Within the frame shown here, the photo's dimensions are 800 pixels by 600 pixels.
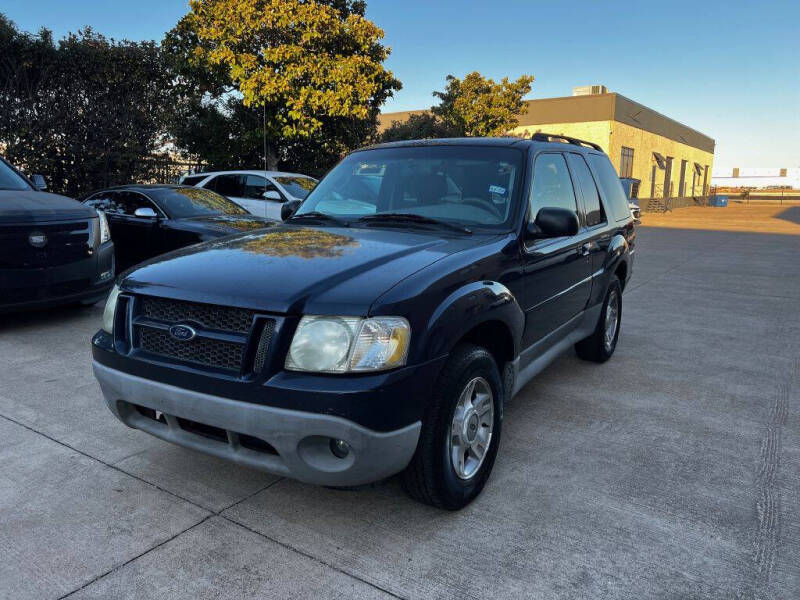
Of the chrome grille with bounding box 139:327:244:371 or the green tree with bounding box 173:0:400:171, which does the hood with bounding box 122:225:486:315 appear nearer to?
the chrome grille with bounding box 139:327:244:371

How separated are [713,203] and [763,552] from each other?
5803 cm

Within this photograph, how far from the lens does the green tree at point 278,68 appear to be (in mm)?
15344

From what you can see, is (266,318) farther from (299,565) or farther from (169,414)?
(299,565)

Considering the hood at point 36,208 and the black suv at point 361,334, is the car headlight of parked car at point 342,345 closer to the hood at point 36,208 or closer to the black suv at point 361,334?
the black suv at point 361,334

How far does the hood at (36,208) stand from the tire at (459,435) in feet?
15.8

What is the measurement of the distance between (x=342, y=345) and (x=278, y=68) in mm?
15047

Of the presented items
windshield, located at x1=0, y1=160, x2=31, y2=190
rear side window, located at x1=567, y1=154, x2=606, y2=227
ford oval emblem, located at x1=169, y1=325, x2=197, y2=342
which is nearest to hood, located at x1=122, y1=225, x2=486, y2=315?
ford oval emblem, located at x1=169, y1=325, x2=197, y2=342

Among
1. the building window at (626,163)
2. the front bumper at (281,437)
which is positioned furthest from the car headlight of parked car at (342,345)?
the building window at (626,163)

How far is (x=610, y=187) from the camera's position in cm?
539

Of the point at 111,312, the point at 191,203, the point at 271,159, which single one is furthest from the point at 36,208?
the point at 271,159

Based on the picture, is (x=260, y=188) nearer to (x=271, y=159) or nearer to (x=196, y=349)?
(x=271, y=159)

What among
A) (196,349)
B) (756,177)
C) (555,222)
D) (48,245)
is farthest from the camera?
(756,177)

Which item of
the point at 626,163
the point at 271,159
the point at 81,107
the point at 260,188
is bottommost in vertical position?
the point at 260,188

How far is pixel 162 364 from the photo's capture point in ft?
8.53
